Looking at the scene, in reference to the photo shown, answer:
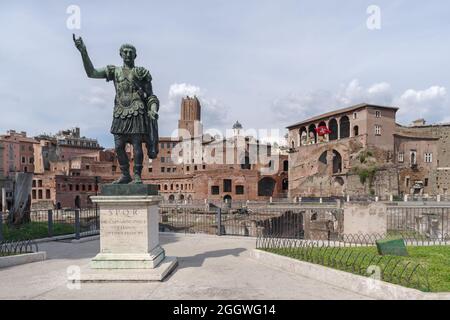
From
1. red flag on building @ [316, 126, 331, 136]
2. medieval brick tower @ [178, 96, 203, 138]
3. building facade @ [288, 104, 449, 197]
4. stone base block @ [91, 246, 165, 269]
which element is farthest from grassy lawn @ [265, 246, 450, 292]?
medieval brick tower @ [178, 96, 203, 138]

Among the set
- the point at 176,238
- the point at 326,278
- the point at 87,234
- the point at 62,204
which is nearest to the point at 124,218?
the point at 326,278

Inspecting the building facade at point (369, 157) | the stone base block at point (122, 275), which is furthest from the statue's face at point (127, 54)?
the building facade at point (369, 157)

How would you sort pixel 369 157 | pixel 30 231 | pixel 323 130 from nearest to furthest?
pixel 30 231
pixel 369 157
pixel 323 130

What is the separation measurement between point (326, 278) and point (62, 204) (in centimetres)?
6819

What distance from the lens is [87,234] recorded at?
14234mm

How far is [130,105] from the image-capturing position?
784 centimetres

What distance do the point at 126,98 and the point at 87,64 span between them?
121cm

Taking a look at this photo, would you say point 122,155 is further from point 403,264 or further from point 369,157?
point 369,157

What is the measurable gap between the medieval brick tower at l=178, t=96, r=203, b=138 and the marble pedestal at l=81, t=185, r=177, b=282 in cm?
9495

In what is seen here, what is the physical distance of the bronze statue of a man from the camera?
25.6 feet

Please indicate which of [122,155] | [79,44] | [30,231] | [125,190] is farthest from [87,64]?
[30,231]

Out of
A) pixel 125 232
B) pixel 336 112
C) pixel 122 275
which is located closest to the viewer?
pixel 122 275
